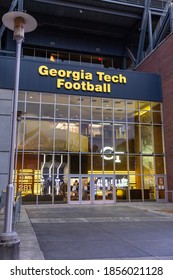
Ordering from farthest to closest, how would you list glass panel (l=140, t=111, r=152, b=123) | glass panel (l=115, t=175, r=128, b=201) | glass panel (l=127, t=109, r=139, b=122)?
1. glass panel (l=140, t=111, r=152, b=123)
2. glass panel (l=127, t=109, r=139, b=122)
3. glass panel (l=115, t=175, r=128, b=201)

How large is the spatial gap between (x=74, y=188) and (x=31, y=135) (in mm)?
5823

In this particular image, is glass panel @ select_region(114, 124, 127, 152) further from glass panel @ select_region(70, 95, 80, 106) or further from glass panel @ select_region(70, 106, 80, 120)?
glass panel @ select_region(70, 95, 80, 106)

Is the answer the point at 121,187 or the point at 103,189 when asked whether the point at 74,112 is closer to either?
the point at 103,189

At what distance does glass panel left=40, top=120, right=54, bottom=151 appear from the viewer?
2450 cm

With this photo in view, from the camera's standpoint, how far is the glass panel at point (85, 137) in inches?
1000

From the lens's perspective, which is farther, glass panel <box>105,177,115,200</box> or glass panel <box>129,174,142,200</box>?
glass panel <box>129,174,142,200</box>

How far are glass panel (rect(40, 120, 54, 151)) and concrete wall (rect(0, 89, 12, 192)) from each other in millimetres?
2805

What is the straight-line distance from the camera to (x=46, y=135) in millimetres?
24797

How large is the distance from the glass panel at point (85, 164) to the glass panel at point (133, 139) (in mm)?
4071

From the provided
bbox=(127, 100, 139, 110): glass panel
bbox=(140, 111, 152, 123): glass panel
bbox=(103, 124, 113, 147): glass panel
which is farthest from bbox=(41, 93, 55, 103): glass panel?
bbox=(140, 111, 152, 123): glass panel

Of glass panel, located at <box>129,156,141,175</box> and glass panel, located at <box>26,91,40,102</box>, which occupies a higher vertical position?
glass panel, located at <box>26,91,40,102</box>

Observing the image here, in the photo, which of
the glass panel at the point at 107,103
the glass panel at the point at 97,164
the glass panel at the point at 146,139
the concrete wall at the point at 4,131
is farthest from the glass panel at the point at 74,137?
the glass panel at the point at 146,139

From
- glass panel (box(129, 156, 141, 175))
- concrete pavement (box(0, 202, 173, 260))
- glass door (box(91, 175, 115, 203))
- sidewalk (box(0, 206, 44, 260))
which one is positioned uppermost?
glass panel (box(129, 156, 141, 175))
